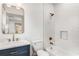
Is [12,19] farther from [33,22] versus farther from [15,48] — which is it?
[15,48]

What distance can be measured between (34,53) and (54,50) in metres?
0.30

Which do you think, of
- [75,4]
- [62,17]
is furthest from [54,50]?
[75,4]

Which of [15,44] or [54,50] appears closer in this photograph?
[15,44]

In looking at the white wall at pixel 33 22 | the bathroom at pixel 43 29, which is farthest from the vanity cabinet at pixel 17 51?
the white wall at pixel 33 22

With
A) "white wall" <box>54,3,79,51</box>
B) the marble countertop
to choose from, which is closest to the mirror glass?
the marble countertop

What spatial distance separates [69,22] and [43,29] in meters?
0.40

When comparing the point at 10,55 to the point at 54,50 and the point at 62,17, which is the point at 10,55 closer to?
the point at 54,50

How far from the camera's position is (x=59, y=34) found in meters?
1.67

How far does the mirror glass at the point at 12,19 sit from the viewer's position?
1519 millimetres

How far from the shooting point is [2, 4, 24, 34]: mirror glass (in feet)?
4.98

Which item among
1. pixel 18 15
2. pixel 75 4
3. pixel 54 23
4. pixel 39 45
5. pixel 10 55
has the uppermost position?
pixel 75 4

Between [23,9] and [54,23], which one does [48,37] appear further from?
[23,9]

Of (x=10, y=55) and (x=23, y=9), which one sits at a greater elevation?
(x=23, y=9)

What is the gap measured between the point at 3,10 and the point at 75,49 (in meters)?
1.16
